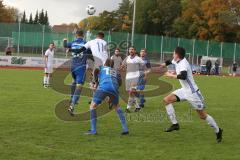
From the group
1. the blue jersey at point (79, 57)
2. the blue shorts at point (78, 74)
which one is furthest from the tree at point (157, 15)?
the blue shorts at point (78, 74)

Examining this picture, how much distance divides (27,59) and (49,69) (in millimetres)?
23824

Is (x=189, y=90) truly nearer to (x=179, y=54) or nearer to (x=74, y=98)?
(x=179, y=54)

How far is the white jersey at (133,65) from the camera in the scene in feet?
53.0

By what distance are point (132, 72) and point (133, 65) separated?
0.30 meters

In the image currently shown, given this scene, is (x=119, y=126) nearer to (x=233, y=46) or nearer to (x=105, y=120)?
(x=105, y=120)

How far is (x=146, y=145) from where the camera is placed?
32.6 ft

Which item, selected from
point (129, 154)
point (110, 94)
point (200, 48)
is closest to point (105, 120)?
point (110, 94)

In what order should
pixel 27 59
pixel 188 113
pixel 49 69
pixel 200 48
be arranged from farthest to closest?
1. pixel 200 48
2. pixel 27 59
3. pixel 49 69
4. pixel 188 113

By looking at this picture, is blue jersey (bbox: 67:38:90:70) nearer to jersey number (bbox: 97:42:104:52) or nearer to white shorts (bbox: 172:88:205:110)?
jersey number (bbox: 97:42:104:52)

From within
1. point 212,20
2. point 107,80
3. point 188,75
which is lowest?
point 107,80

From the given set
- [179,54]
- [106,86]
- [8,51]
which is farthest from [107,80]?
[8,51]

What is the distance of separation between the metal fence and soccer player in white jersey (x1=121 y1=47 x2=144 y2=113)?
82.6 feet

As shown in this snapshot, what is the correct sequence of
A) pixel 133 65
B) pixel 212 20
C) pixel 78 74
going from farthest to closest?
pixel 212 20 → pixel 133 65 → pixel 78 74

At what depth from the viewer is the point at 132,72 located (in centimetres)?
1645
